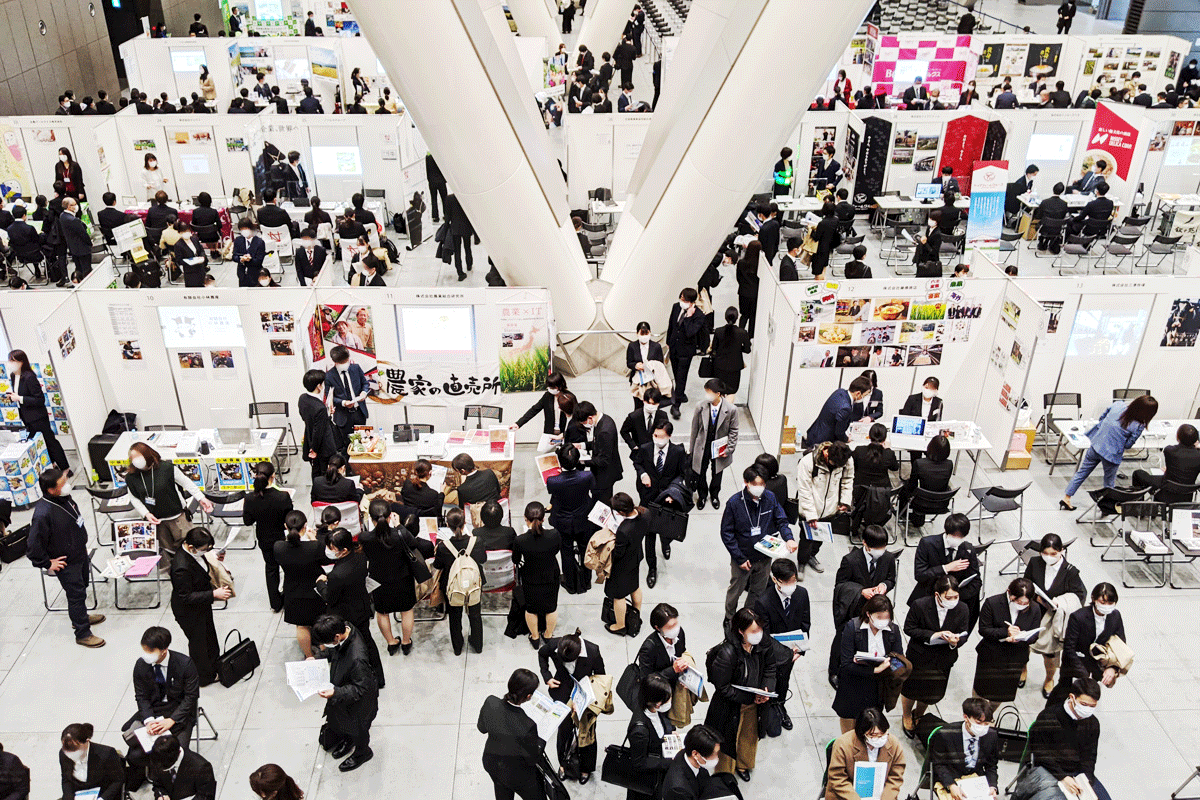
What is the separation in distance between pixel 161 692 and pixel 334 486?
224 cm

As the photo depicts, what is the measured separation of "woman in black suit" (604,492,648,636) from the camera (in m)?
7.08

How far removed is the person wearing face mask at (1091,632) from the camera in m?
6.44

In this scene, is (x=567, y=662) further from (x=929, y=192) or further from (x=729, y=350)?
(x=929, y=192)

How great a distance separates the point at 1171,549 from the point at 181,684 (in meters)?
8.35

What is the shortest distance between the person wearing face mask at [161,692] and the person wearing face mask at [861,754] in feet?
13.3

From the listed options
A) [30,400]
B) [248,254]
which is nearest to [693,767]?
[30,400]

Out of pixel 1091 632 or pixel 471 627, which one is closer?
pixel 1091 632

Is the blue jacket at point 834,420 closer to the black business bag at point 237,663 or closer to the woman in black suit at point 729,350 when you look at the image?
the woman in black suit at point 729,350

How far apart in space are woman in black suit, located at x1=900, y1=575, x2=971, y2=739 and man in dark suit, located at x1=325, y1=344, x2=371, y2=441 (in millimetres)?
5711

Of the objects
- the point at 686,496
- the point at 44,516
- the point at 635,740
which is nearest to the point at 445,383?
the point at 686,496

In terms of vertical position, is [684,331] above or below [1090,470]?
above

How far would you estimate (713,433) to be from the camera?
901cm

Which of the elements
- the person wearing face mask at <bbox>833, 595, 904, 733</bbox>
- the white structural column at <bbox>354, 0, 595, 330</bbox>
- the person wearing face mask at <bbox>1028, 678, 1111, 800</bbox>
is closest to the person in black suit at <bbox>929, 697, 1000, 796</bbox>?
the person wearing face mask at <bbox>1028, 678, 1111, 800</bbox>

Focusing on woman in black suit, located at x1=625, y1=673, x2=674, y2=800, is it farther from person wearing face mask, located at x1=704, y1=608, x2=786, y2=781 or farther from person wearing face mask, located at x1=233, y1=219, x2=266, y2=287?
person wearing face mask, located at x1=233, y1=219, x2=266, y2=287
